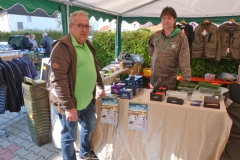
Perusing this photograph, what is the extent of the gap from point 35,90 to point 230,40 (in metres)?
3.64

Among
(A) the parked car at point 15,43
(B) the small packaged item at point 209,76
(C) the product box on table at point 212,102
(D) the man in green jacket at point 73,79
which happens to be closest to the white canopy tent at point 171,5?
(B) the small packaged item at point 209,76

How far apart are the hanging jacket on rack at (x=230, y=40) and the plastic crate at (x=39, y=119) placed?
3467mm

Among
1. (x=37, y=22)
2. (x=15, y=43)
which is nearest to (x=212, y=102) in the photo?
(x=15, y=43)

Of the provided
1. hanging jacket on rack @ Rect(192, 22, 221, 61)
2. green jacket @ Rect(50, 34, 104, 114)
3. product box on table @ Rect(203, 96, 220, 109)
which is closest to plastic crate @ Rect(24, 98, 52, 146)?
green jacket @ Rect(50, 34, 104, 114)

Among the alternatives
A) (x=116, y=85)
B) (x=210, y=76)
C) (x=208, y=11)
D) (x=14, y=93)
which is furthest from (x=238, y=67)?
(x=14, y=93)

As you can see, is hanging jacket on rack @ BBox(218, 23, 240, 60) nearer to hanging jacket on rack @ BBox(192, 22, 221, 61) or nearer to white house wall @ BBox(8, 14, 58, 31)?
hanging jacket on rack @ BBox(192, 22, 221, 61)

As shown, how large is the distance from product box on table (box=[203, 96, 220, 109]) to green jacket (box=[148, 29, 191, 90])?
1.67 feet

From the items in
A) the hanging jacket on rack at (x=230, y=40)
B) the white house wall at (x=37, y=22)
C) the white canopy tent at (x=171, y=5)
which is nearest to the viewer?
the white canopy tent at (x=171, y=5)

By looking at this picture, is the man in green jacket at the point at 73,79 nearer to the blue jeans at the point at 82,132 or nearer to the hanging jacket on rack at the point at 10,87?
the blue jeans at the point at 82,132

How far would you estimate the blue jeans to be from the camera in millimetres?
1624

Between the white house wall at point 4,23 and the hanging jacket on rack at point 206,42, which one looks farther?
the white house wall at point 4,23

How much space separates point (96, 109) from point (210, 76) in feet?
9.94

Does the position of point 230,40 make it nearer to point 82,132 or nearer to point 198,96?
point 198,96

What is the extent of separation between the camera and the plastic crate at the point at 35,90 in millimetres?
2064
